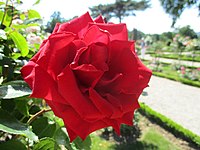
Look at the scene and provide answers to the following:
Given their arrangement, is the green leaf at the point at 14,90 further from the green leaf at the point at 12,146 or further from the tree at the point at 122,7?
the tree at the point at 122,7

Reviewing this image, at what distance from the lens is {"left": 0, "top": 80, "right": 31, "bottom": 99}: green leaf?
42 centimetres

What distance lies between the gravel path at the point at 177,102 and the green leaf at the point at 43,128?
4.06m

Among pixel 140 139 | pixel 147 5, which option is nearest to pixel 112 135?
pixel 140 139

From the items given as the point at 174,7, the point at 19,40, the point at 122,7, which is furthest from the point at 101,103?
the point at 122,7

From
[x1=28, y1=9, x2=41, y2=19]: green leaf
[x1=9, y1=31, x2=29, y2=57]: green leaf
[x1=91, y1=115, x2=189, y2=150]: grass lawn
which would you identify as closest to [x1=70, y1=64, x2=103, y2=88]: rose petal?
[x1=9, y1=31, x2=29, y2=57]: green leaf

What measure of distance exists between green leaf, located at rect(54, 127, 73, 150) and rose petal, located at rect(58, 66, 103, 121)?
0.85ft

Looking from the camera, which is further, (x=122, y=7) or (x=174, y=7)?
(x=122, y=7)

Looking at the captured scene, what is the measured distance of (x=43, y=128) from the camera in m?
0.59

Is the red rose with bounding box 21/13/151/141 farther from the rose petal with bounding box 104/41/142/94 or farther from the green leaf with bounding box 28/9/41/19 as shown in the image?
the green leaf with bounding box 28/9/41/19

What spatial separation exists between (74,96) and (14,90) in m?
0.18

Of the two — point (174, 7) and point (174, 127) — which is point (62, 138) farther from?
point (174, 7)

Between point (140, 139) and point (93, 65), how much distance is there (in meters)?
3.73

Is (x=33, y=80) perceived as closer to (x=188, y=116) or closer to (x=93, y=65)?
(x=93, y=65)

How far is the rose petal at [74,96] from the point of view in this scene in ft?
0.96
